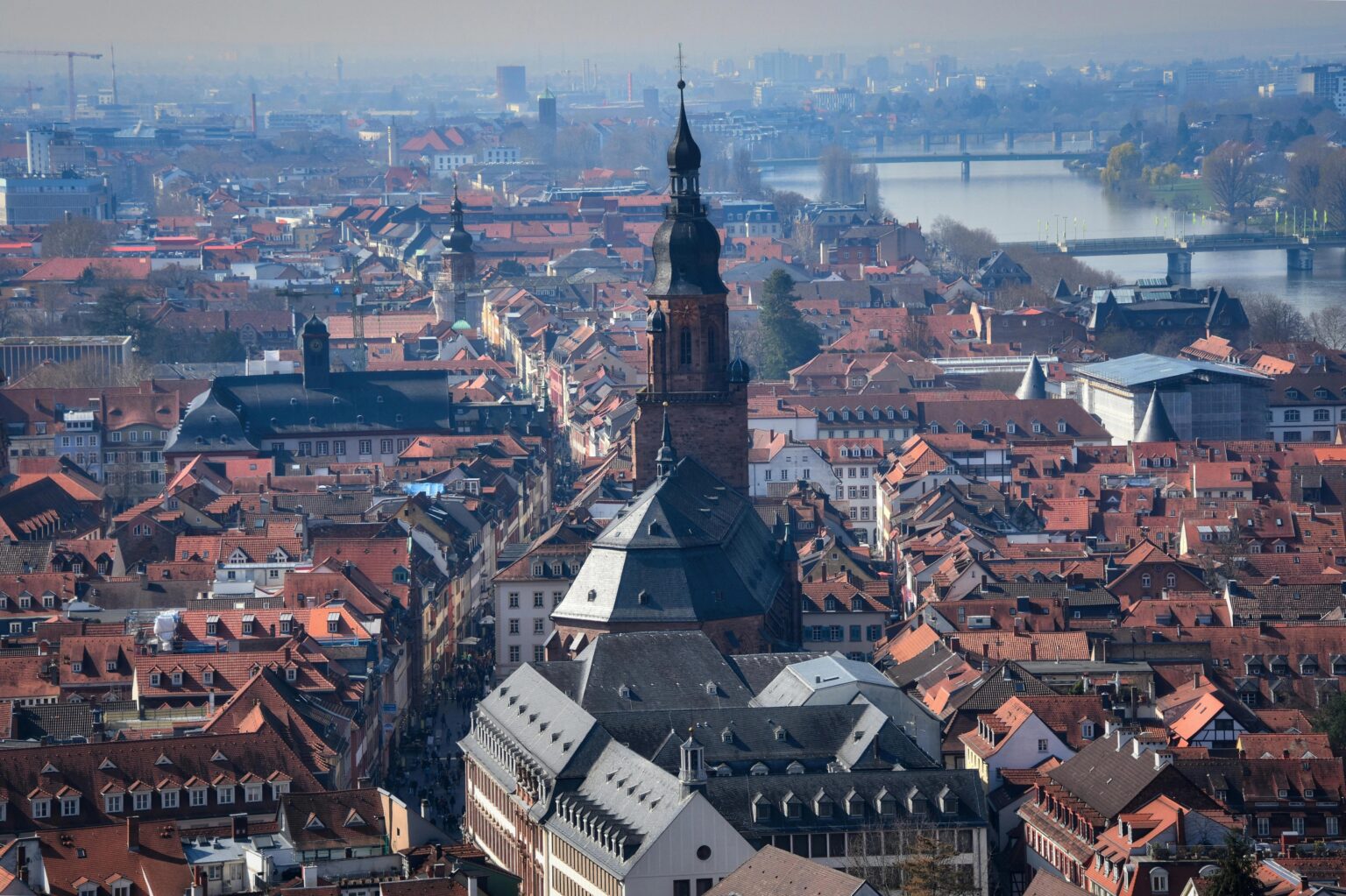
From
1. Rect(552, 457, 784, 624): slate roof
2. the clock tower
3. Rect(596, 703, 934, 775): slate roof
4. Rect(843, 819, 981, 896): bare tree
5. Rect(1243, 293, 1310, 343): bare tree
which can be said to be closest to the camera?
Rect(843, 819, 981, 896): bare tree

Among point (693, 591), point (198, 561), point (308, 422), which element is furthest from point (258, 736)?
point (308, 422)

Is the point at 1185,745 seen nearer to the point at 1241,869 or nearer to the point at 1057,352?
the point at 1241,869

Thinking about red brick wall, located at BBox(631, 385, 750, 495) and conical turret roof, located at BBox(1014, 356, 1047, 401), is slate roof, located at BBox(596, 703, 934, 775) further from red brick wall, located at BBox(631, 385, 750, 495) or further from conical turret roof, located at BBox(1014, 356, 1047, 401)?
conical turret roof, located at BBox(1014, 356, 1047, 401)

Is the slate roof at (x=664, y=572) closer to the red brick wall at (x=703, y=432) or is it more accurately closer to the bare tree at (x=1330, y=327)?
the red brick wall at (x=703, y=432)

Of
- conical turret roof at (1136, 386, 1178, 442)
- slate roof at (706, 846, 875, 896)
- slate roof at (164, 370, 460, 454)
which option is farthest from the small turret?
conical turret roof at (1136, 386, 1178, 442)

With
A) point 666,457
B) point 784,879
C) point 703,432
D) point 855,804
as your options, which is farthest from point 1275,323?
point 784,879

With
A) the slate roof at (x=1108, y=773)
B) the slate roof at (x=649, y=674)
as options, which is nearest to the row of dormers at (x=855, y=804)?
the slate roof at (x=1108, y=773)

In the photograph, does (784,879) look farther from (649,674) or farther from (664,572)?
(664,572)
